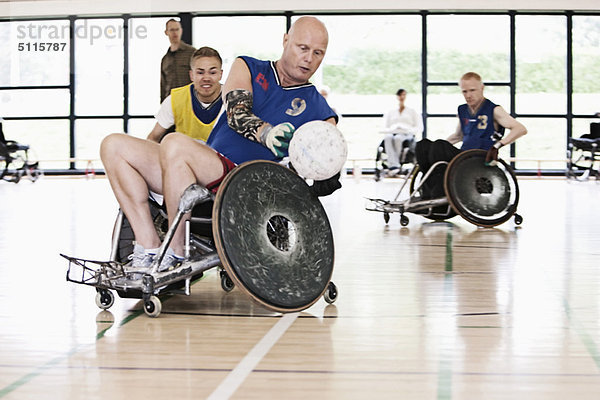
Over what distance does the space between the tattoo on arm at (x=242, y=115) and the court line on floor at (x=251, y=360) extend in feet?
2.08

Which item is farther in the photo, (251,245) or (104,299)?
(104,299)

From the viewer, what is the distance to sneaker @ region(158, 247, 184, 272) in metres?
2.64

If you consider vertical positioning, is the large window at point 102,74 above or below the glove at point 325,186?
above

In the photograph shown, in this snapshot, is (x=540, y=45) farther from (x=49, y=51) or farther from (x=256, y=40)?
(x=49, y=51)

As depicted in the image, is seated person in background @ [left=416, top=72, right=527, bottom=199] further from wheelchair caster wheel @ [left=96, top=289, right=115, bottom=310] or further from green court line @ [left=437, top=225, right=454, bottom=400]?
green court line @ [left=437, top=225, right=454, bottom=400]

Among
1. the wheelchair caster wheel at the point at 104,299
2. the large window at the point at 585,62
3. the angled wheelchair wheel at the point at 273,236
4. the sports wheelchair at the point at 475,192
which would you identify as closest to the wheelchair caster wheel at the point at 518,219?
the sports wheelchair at the point at 475,192

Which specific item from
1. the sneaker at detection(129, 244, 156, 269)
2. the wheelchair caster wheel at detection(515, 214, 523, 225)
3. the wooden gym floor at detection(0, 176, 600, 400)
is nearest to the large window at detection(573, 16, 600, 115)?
the wheelchair caster wheel at detection(515, 214, 523, 225)

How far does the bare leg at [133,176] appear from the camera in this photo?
2.71 meters

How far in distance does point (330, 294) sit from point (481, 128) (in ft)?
10.4

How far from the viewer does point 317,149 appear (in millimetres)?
2584

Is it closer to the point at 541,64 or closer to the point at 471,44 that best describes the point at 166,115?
the point at 471,44

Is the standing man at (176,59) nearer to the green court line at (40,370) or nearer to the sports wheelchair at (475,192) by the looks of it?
the sports wheelchair at (475,192)

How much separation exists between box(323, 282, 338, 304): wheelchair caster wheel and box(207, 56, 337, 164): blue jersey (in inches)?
19.4

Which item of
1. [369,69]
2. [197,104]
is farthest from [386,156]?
[197,104]
